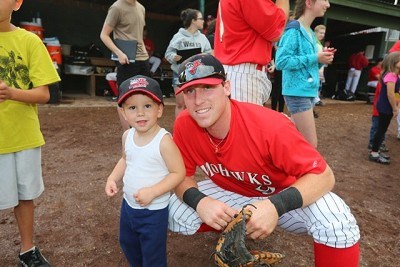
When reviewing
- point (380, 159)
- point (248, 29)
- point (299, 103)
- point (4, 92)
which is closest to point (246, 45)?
point (248, 29)

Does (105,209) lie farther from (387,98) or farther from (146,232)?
(387,98)

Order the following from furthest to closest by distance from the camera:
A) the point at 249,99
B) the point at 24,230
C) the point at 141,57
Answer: the point at 141,57 < the point at 249,99 < the point at 24,230

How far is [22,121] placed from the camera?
1.95 metres

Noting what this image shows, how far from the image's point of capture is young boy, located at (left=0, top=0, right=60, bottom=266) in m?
1.88

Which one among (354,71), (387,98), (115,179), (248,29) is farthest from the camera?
(354,71)

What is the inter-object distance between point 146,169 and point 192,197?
28 cm

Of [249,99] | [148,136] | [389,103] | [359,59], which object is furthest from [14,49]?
[359,59]

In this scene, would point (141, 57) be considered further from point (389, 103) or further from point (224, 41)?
point (389, 103)

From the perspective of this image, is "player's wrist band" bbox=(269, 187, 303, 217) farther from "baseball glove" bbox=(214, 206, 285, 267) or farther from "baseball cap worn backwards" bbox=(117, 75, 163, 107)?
"baseball cap worn backwards" bbox=(117, 75, 163, 107)

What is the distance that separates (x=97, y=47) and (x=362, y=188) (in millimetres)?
8287

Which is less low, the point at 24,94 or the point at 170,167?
the point at 24,94

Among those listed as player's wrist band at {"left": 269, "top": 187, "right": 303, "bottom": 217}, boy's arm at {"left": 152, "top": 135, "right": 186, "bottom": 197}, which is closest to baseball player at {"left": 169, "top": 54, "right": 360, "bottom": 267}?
player's wrist band at {"left": 269, "top": 187, "right": 303, "bottom": 217}

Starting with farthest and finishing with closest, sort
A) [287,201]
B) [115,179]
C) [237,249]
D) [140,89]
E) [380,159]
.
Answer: [380,159] < [115,179] < [140,89] < [287,201] < [237,249]

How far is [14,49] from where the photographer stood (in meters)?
1.89
